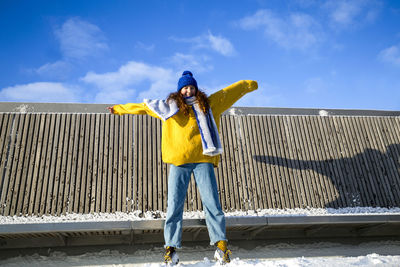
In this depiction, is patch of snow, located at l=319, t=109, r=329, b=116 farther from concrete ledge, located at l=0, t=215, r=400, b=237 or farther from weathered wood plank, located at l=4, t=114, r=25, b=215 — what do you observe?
weathered wood plank, located at l=4, t=114, r=25, b=215

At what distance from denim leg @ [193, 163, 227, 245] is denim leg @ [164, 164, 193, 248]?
0.13 metres

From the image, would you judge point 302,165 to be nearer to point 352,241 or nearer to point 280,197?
point 280,197

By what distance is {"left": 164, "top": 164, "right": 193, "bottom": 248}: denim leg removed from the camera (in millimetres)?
2857

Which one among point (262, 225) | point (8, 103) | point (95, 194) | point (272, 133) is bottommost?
point (262, 225)

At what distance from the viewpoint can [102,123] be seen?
5.82 metres

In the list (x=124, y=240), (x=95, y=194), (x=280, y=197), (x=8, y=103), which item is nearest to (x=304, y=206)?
(x=280, y=197)

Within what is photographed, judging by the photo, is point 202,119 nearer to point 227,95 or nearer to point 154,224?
point 227,95

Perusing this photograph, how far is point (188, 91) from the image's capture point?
3232 mm

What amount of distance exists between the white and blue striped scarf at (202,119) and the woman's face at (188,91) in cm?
5

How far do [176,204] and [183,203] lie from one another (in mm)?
67

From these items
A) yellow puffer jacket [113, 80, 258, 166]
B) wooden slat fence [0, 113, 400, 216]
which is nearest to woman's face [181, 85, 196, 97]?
yellow puffer jacket [113, 80, 258, 166]

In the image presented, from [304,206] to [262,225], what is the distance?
124 centimetres

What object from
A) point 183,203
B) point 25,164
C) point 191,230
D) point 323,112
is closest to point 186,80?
point 183,203

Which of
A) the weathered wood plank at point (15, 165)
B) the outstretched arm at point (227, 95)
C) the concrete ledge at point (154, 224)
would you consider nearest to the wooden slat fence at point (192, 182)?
the weathered wood plank at point (15, 165)
